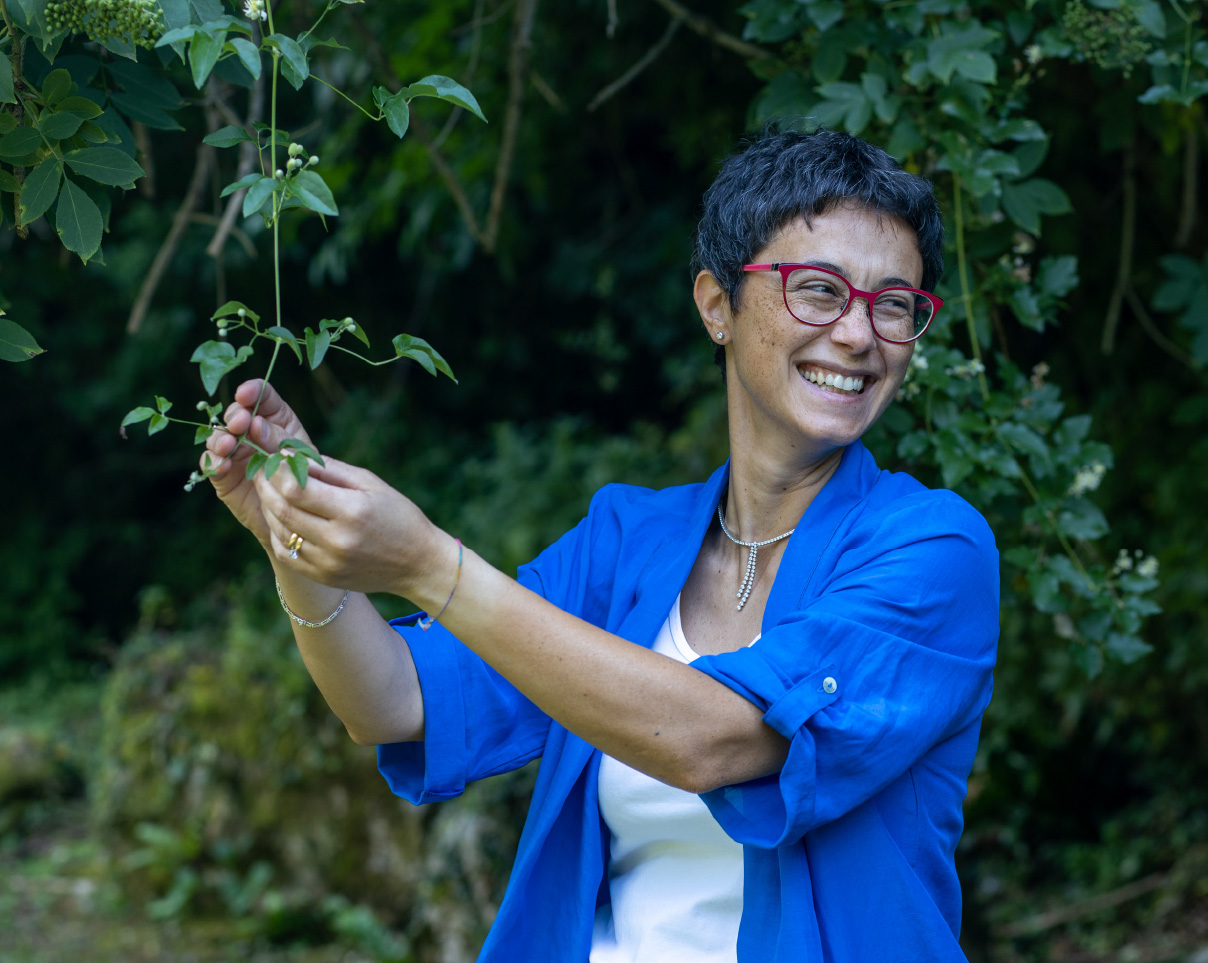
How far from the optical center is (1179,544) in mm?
3336

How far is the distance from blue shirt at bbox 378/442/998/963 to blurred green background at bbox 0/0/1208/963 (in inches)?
19.9

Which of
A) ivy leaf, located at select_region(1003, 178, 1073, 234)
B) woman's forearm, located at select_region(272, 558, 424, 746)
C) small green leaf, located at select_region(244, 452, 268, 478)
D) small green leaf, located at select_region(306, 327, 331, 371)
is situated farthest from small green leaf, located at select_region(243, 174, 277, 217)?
ivy leaf, located at select_region(1003, 178, 1073, 234)

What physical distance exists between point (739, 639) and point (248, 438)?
661mm

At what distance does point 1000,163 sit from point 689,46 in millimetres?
1913

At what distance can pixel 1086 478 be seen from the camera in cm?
183

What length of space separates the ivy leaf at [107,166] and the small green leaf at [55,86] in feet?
0.19

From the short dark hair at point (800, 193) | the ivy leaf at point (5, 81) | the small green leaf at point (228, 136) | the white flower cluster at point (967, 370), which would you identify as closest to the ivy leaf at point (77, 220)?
the ivy leaf at point (5, 81)

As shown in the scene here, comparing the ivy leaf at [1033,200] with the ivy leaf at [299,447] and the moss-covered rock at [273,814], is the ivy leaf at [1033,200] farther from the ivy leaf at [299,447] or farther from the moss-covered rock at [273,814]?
the moss-covered rock at [273,814]

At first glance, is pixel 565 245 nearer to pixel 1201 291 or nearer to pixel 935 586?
pixel 1201 291

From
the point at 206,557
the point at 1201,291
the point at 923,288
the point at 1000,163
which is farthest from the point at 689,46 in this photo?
the point at 206,557

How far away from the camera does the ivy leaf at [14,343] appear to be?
1.25 meters

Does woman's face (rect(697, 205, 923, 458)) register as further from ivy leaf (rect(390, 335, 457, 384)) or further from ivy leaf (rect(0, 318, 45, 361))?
ivy leaf (rect(0, 318, 45, 361))

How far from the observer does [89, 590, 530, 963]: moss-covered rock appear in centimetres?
375

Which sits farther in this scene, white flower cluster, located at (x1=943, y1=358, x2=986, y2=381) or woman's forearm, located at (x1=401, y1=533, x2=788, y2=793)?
white flower cluster, located at (x1=943, y1=358, x2=986, y2=381)
